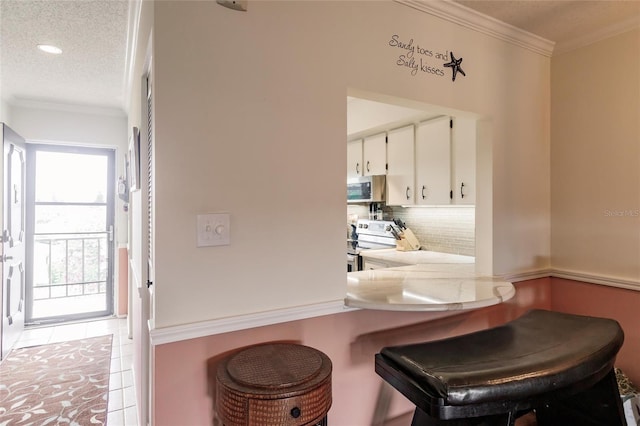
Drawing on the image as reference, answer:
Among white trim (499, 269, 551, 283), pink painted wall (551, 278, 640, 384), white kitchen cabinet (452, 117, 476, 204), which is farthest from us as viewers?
A: white kitchen cabinet (452, 117, 476, 204)

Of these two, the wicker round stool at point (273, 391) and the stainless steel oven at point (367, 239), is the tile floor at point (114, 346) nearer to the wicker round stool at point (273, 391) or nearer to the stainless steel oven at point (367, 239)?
the wicker round stool at point (273, 391)

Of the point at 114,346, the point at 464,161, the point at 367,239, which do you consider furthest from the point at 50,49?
the point at 367,239

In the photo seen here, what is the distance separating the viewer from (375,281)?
203 cm

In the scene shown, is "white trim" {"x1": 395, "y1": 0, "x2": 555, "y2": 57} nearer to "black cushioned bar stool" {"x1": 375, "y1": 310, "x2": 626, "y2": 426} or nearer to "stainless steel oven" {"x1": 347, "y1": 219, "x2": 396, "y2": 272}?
"black cushioned bar stool" {"x1": 375, "y1": 310, "x2": 626, "y2": 426}

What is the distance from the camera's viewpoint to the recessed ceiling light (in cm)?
244

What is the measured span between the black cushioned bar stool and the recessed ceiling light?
2.95 m

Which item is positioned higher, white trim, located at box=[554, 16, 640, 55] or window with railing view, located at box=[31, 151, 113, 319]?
white trim, located at box=[554, 16, 640, 55]

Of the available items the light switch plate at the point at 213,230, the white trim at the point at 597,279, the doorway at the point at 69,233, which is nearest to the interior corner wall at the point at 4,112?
the doorway at the point at 69,233

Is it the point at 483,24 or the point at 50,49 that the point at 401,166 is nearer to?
the point at 483,24

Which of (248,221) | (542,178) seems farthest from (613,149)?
(248,221)

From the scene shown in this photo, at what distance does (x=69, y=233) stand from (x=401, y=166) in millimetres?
4044

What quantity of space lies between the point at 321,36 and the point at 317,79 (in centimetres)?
21

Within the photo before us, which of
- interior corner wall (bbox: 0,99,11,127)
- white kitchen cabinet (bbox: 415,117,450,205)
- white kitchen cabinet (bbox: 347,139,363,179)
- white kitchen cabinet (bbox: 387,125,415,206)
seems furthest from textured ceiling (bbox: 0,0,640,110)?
white kitchen cabinet (bbox: 347,139,363,179)

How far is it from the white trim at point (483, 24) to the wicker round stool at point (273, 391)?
186 cm
